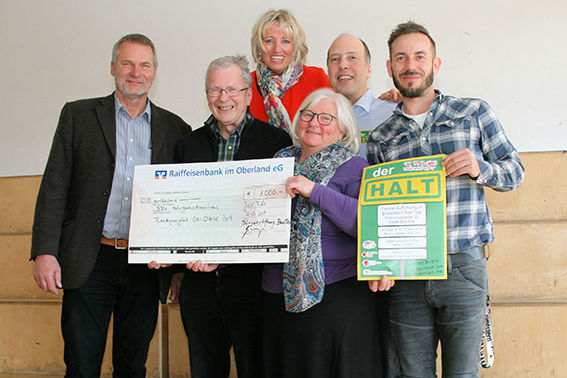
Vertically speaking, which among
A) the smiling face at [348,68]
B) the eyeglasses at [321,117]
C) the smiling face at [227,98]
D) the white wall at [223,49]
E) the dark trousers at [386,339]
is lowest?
the dark trousers at [386,339]

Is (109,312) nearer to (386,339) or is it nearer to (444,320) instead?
(386,339)

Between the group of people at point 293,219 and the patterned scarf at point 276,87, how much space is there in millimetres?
11

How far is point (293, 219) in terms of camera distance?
1.77 m

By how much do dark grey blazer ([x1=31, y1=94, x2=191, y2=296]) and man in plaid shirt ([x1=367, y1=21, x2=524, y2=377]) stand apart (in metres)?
1.07

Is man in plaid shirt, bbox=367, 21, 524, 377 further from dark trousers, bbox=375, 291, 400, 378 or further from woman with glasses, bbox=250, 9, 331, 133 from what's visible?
woman with glasses, bbox=250, 9, 331, 133

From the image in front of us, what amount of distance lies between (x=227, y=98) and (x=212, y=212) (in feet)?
1.57

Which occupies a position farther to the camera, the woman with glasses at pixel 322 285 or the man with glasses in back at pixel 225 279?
the man with glasses in back at pixel 225 279

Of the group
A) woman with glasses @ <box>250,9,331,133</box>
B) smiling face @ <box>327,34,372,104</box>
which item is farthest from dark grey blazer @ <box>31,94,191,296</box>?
smiling face @ <box>327,34,372,104</box>

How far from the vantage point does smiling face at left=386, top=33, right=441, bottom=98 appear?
5.82 feet

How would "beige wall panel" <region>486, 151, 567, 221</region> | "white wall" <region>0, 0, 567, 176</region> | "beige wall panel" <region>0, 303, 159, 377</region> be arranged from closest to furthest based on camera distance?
1. "beige wall panel" <region>486, 151, 567, 221</region>
2. "white wall" <region>0, 0, 567, 176</region>
3. "beige wall panel" <region>0, 303, 159, 377</region>

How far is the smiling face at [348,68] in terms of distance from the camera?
2357 mm

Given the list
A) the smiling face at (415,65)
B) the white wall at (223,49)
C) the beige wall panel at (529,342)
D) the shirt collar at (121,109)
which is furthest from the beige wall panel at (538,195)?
the shirt collar at (121,109)

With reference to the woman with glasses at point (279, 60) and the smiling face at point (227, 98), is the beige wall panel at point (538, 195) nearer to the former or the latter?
the woman with glasses at point (279, 60)

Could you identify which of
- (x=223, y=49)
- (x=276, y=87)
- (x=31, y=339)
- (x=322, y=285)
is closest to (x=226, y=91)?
(x=276, y=87)
